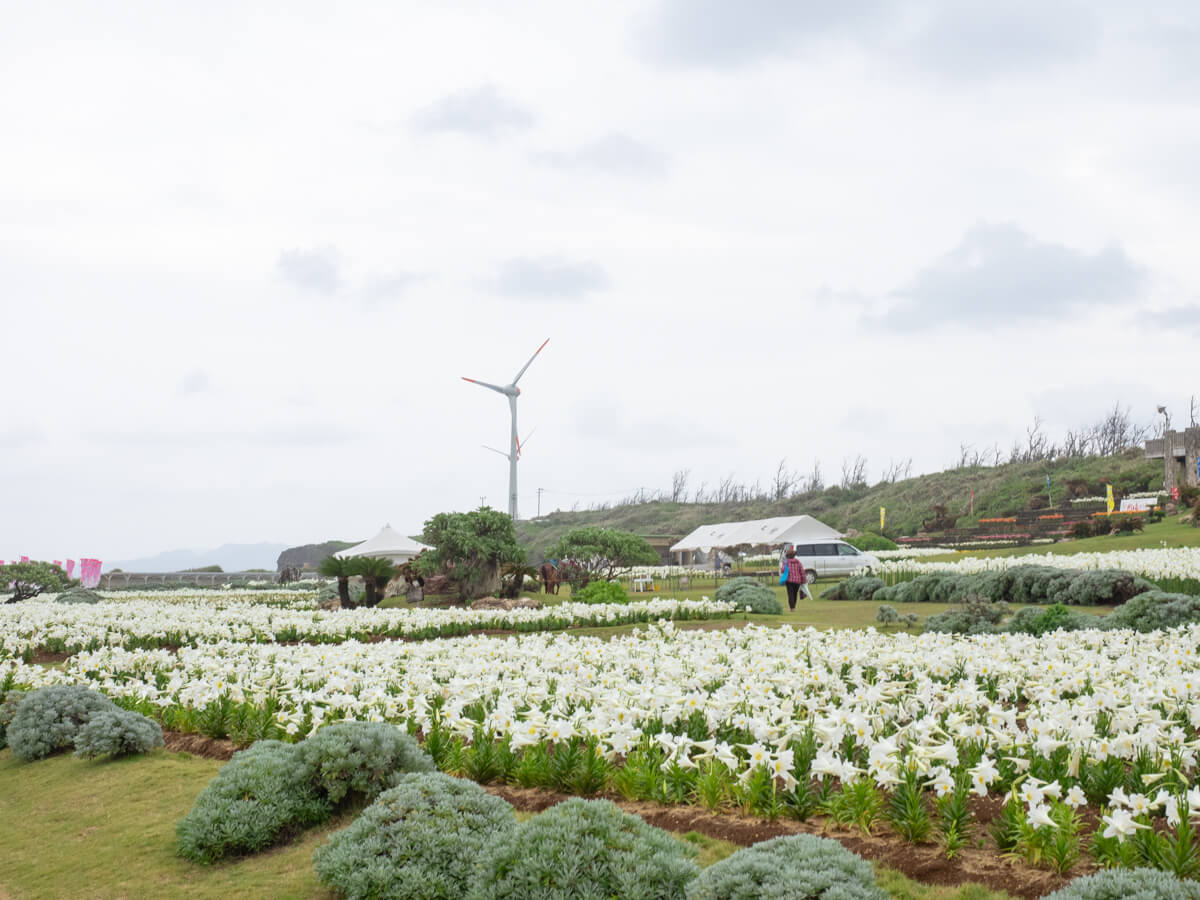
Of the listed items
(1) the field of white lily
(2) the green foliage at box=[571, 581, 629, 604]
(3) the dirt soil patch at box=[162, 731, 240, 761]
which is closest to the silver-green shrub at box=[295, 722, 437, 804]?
(1) the field of white lily

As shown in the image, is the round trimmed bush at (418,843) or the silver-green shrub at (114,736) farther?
the silver-green shrub at (114,736)

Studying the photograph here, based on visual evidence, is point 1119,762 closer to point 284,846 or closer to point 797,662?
point 797,662

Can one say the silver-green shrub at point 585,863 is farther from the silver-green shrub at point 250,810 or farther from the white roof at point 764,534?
the white roof at point 764,534

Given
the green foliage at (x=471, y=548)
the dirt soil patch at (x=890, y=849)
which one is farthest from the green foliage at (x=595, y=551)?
the dirt soil patch at (x=890, y=849)

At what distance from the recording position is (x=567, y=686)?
336 inches

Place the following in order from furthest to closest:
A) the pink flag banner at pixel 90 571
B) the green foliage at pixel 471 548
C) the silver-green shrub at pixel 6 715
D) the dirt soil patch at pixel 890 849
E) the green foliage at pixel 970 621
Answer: the pink flag banner at pixel 90 571, the green foliage at pixel 471 548, the green foliage at pixel 970 621, the silver-green shrub at pixel 6 715, the dirt soil patch at pixel 890 849

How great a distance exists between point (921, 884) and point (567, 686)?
14.7 ft

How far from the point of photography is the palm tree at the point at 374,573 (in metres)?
24.2

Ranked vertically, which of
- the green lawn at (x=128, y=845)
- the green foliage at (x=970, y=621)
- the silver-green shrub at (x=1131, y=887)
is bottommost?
the green lawn at (x=128, y=845)

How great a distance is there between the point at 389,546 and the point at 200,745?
90.0 feet

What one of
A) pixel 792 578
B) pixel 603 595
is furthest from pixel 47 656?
pixel 792 578

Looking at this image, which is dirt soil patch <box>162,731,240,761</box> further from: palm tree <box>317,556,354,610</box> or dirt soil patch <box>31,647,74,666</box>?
palm tree <box>317,556,354,610</box>

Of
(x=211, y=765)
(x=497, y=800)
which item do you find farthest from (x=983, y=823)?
(x=211, y=765)

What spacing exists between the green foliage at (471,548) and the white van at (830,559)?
1380 cm
